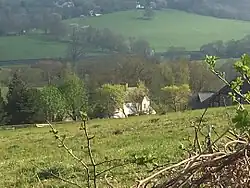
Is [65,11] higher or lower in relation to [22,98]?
higher

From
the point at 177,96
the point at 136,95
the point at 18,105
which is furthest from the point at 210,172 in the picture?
the point at 177,96

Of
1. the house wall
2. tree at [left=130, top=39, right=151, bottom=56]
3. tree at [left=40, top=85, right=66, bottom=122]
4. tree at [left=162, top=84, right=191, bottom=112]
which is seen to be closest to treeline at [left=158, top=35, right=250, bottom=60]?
tree at [left=130, top=39, right=151, bottom=56]

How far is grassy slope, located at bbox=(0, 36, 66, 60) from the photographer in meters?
92.2

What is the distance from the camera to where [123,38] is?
331ft

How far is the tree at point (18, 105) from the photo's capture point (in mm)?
48938

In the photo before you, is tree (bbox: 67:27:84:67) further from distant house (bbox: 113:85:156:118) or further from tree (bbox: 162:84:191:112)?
tree (bbox: 162:84:191:112)

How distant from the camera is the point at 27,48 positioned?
3831 inches

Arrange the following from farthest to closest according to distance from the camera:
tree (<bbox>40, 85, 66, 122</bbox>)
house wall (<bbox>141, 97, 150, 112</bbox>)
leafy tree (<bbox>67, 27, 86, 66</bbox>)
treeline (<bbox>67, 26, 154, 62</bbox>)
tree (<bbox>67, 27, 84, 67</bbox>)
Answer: treeline (<bbox>67, 26, 154, 62</bbox>) → leafy tree (<bbox>67, 27, 86, 66</bbox>) → tree (<bbox>67, 27, 84, 67</bbox>) → house wall (<bbox>141, 97, 150, 112</bbox>) → tree (<bbox>40, 85, 66, 122</bbox>)

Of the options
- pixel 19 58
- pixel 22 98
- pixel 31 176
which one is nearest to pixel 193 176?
pixel 31 176

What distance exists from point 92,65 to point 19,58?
22064 millimetres

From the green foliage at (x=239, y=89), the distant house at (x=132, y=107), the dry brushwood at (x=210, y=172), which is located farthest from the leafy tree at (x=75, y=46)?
the dry brushwood at (x=210, y=172)

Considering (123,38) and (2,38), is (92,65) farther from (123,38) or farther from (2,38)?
(2,38)

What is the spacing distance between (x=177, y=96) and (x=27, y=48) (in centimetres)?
4892

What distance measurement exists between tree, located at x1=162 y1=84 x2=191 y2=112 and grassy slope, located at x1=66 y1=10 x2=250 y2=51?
41.6m
